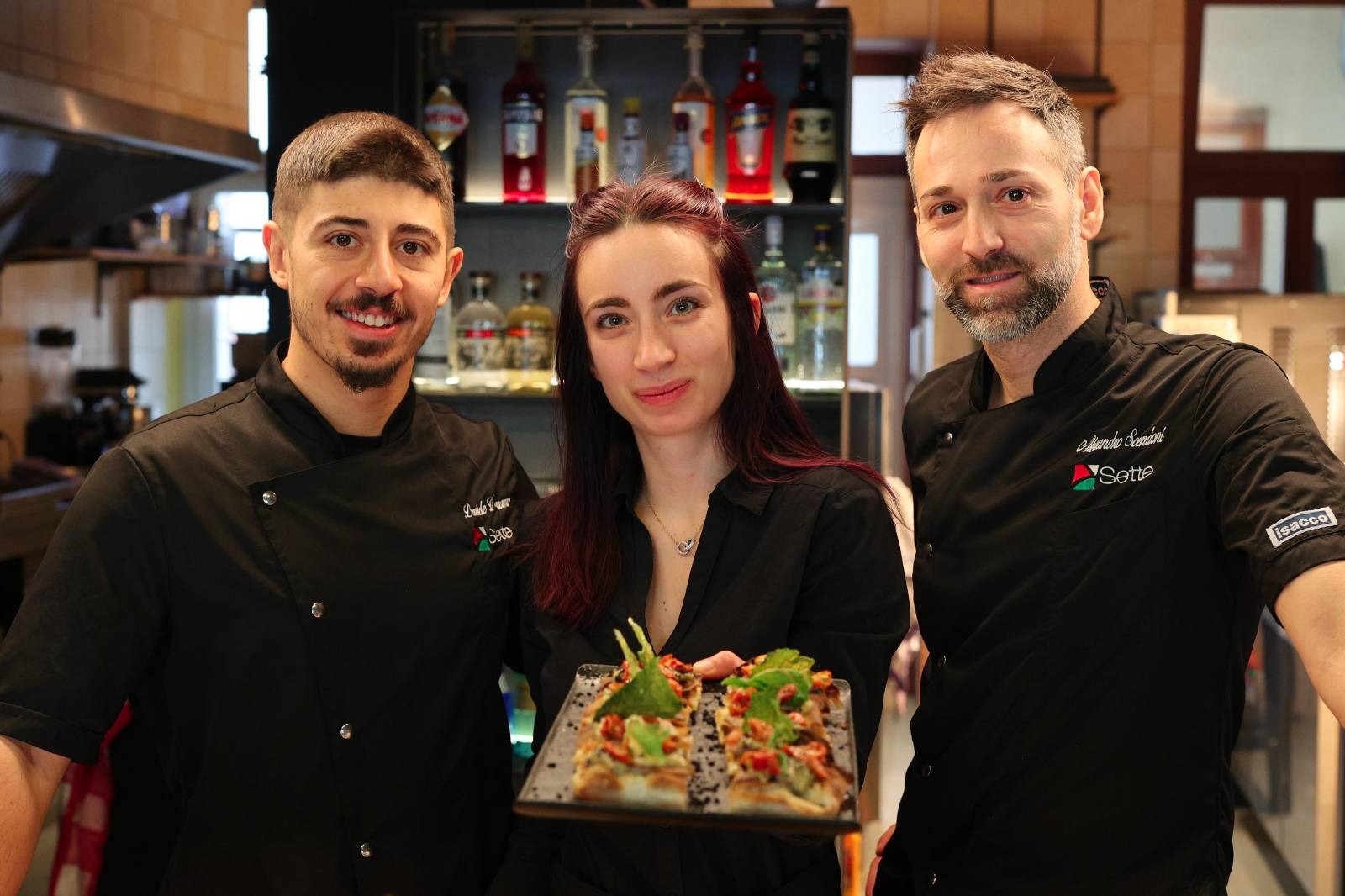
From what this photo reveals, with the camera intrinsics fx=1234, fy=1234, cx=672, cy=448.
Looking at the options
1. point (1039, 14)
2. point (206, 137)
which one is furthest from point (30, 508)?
point (1039, 14)

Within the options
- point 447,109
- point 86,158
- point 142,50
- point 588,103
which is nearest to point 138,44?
point 142,50

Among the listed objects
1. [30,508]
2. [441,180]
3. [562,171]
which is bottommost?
[30,508]

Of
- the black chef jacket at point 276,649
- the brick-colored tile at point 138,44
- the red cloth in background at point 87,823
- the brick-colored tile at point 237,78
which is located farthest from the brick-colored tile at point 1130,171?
the red cloth in background at point 87,823

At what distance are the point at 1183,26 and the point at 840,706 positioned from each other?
4.79 metres

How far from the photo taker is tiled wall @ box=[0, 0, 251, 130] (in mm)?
3434

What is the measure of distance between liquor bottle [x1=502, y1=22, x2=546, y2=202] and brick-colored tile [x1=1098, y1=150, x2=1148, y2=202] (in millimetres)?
3057

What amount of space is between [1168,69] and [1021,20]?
26.0 inches

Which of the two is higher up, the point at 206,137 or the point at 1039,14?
the point at 1039,14

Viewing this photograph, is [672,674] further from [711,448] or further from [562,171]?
[562,171]

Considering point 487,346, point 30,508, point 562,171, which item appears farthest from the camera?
point 30,508

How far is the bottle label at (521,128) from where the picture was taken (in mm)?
3006

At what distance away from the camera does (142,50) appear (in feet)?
12.7

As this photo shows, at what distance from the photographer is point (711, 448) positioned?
1.65 m

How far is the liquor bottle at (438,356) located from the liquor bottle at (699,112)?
72 centimetres
